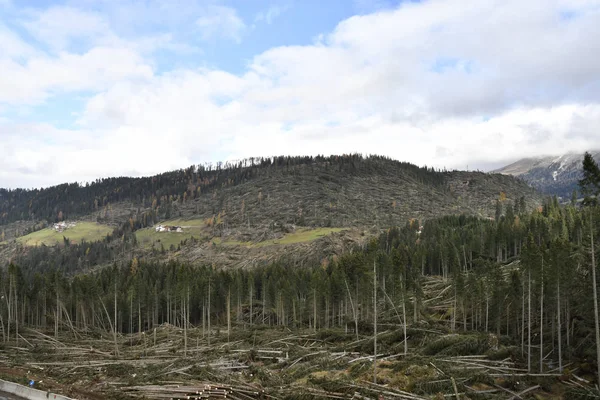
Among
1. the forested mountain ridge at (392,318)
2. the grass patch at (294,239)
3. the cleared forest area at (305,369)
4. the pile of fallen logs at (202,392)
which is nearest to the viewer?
the pile of fallen logs at (202,392)

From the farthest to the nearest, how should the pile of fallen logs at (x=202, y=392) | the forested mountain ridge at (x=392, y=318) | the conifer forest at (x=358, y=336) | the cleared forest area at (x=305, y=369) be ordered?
the forested mountain ridge at (x=392, y=318), the conifer forest at (x=358, y=336), the cleared forest area at (x=305, y=369), the pile of fallen logs at (x=202, y=392)

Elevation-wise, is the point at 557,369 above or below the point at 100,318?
above

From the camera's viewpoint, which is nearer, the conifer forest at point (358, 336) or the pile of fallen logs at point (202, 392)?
the pile of fallen logs at point (202, 392)

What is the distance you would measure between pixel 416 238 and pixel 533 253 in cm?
10055

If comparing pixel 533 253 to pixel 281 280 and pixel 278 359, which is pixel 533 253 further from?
pixel 281 280

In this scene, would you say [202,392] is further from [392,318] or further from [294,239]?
[294,239]

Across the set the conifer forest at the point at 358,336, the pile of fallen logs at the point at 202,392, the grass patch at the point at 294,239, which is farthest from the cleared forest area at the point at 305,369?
the grass patch at the point at 294,239

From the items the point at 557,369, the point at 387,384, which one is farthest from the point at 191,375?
the point at 557,369

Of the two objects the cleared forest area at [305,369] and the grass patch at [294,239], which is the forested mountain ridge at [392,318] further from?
the grass patch at [294,239]

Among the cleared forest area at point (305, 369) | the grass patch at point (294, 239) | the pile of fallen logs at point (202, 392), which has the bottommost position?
the cleared forest area at point (305, 369)

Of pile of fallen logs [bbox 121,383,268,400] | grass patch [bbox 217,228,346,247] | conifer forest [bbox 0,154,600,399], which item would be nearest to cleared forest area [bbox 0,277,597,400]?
pile of fallen logs [bbox 121,383,268,400]

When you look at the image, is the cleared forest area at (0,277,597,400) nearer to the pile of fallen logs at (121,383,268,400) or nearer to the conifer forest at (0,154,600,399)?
the pile of fallen logs at (121,383,268,400)

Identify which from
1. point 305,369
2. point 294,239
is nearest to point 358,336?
point 305,369

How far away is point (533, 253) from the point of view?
45.6 m
